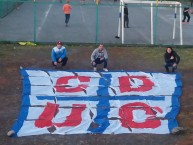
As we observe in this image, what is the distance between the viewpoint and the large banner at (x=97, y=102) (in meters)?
12.7

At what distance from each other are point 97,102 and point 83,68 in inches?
170

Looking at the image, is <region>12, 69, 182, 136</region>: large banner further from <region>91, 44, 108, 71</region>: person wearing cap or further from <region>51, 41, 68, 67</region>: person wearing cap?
<region>51, 41, 68, 67</region>: person wearing cap

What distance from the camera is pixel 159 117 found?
13.6 meters

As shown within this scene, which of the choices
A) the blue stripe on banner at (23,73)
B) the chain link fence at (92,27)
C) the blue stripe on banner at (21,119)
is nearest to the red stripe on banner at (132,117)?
the blue stripe on banner at (21,119)

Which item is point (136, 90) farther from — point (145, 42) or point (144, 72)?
point (145, 42)

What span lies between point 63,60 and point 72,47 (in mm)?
4154

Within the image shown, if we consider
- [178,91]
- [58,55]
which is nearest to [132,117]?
[178,91]

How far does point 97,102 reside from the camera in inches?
575

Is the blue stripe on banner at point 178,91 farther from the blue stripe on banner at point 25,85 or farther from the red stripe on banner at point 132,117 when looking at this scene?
the blue stripe on banner at point 25,85

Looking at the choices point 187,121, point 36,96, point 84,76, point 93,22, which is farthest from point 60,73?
point 93,22

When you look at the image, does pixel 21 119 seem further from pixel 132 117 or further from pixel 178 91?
pixel 178 91

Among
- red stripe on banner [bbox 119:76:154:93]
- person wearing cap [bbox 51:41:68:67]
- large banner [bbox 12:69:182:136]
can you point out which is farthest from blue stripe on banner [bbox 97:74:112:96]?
person wearing cap [bbox 51:41:68:67]

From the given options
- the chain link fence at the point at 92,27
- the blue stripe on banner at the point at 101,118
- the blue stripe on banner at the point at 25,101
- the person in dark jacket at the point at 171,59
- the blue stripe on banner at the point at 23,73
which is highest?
the chain link fence at the point at 92,27

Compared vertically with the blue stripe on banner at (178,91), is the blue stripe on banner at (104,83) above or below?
above
